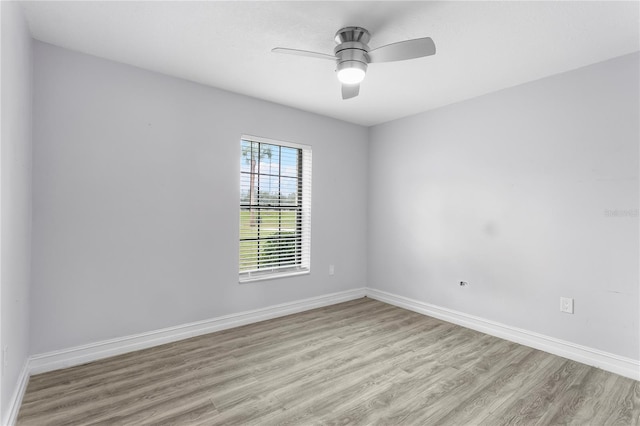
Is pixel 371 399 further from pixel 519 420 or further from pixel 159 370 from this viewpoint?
pixel 159 370

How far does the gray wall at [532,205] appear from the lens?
100 inches

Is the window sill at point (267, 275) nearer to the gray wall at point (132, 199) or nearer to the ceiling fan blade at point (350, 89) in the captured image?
the gray wall at point (132, 199)

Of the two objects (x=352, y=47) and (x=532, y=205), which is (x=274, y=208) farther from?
(x=532, y=205)

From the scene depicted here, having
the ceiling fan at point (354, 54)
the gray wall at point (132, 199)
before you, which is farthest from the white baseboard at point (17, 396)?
the ceiling fan at point (354, 54)

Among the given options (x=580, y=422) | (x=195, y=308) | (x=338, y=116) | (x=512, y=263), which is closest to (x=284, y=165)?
(x=338, y=116)

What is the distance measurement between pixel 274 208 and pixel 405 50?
2.35 meters

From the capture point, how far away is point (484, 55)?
100 inches

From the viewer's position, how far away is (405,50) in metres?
2.01

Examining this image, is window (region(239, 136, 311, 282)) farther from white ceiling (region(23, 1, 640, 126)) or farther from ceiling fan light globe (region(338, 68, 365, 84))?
ceiling fan light globe (region(338, 68, 365, 84))

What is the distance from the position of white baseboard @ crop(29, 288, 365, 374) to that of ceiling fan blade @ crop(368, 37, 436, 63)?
2849 mm

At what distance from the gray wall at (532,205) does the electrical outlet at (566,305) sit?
0.04 m

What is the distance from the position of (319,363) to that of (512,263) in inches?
84.2

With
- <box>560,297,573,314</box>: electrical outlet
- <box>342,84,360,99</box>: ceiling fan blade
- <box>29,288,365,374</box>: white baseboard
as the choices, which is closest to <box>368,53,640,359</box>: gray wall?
<box>560,297,573,314</box>: electrical outlet

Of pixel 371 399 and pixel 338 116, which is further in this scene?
pixel 338 116
